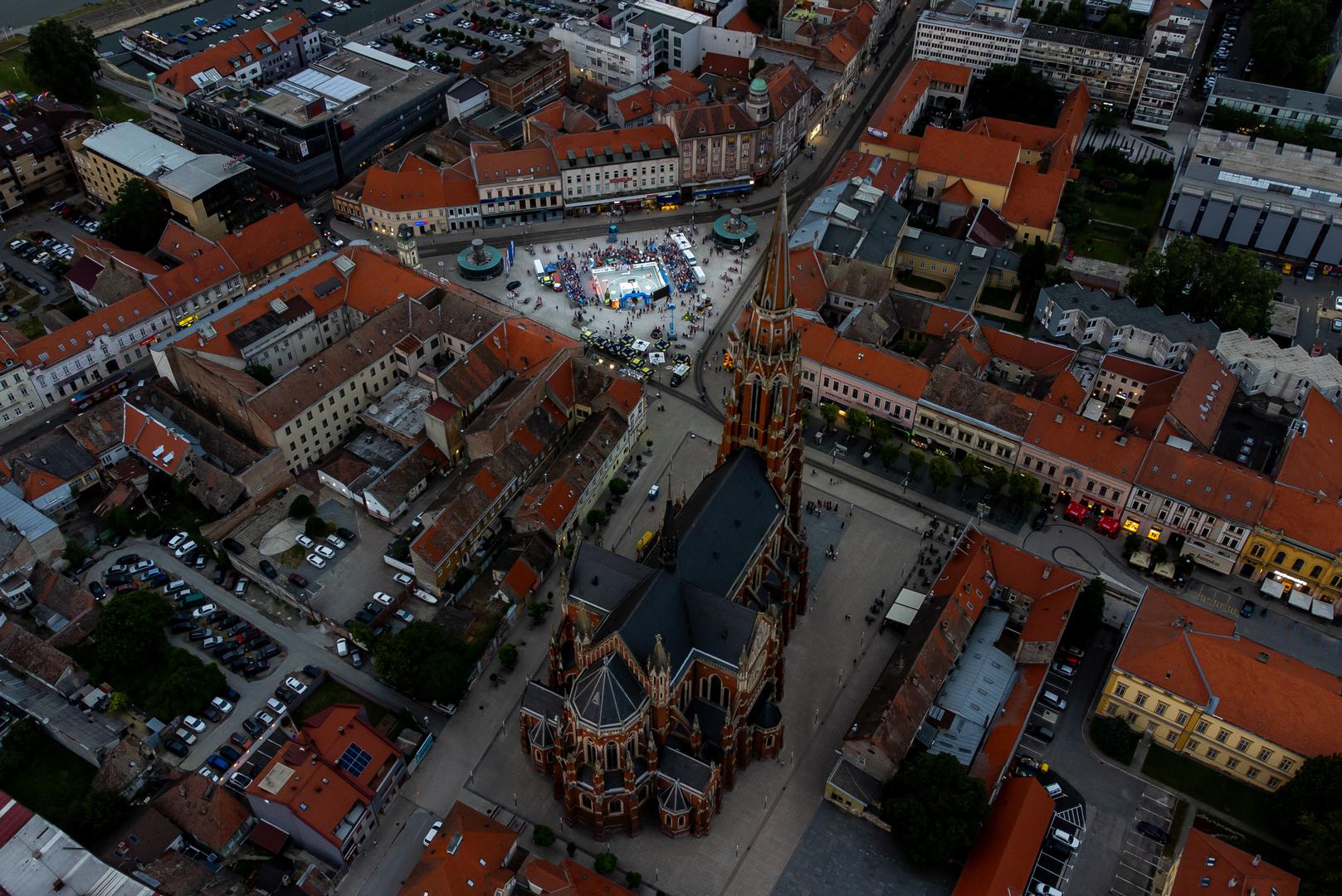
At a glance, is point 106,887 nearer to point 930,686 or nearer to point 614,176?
point 930,686

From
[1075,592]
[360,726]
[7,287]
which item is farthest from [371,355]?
[1075,592]

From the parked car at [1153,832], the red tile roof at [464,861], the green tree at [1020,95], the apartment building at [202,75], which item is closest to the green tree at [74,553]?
the red tile roof at [464,861]

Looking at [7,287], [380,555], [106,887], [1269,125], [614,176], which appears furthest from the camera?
[1269,125]

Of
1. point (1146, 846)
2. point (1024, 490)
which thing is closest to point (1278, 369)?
point (1024, 490)

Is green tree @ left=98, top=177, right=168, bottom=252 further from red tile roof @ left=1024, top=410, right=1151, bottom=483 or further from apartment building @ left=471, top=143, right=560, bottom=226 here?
red tile roof @ left=1024, top=410, right=1151, bottom=483

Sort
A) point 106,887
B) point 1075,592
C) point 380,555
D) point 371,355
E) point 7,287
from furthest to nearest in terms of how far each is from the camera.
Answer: point 7,287
point 371,355
point 380,555
point 1075,592
point 106,887
